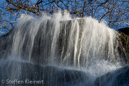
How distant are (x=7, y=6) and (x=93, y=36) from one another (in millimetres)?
6419

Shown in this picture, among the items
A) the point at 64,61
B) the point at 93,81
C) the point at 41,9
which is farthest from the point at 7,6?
the point at 93,81

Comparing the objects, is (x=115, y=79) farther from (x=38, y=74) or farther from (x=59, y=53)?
(x=38, y=74)

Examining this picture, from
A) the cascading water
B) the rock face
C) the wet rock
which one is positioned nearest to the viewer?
the rock face

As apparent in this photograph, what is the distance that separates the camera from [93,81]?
97.7 inches

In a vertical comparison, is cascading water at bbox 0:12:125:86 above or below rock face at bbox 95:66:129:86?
above

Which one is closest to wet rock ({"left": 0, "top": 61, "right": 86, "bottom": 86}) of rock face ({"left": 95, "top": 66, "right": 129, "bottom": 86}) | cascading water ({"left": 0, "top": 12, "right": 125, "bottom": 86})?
cascading water ({"left": 0, "top": 12, "right": 125, "bottom": 86})

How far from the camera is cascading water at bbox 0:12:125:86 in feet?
9.62

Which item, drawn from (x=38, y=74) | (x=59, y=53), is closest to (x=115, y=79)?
(x=59, y=53)

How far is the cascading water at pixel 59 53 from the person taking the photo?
2.93m

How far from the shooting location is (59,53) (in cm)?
302

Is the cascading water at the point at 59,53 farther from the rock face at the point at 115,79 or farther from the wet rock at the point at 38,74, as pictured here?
the rock face at the point at 115,79

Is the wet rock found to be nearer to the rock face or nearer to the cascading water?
the cascading water

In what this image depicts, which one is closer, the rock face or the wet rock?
the rock face

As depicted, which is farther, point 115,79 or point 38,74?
point 38,74
